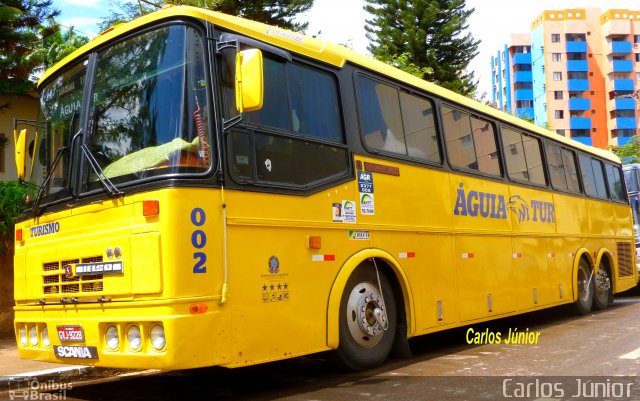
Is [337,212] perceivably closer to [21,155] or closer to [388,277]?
[388,277]

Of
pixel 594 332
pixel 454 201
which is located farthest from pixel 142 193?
pixel 594 332

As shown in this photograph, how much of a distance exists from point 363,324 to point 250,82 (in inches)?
107

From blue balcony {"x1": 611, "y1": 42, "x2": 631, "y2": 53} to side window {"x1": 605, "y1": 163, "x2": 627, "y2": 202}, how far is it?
67.5 m

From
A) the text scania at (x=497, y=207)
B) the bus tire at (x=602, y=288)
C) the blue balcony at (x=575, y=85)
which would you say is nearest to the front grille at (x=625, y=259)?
the bus tire at (x=602, y=288)

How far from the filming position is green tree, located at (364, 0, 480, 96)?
28.1 meters

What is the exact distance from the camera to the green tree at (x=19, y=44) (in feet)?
40.5

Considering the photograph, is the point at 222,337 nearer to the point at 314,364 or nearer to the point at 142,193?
the point at 142,193

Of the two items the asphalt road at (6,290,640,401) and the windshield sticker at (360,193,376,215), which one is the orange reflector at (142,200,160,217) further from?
the windshield sticker at (360,193,376,215)

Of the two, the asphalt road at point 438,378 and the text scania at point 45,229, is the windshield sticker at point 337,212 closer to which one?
the asphalt road at point 438,378

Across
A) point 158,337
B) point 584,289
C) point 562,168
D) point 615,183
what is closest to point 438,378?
point 158,337

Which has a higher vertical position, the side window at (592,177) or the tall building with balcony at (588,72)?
the tall building with balcony at (588,72)

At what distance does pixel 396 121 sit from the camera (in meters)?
7.20

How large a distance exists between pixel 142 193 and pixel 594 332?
23.7 feet

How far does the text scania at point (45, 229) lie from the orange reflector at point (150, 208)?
4.04 ft
